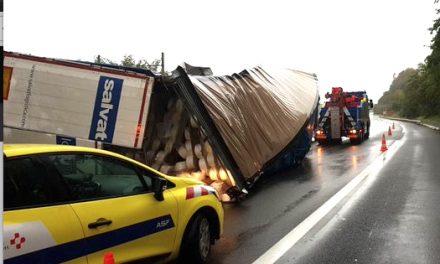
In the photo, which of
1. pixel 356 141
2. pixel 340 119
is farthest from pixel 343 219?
pixel 340 119

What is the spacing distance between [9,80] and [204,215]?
568 centimetres

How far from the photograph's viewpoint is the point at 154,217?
4.93 m

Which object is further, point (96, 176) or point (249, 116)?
point (249, 116)

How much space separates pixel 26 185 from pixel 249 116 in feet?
26.6

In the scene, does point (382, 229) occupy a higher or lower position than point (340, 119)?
lower

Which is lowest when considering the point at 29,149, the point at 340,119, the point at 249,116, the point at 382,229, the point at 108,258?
the point at 108,258

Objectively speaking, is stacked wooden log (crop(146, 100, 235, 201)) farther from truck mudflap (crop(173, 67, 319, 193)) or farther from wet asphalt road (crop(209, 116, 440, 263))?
wet asphalt road (crop(209, 116, 440, 263))

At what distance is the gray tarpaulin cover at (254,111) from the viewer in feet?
33.3

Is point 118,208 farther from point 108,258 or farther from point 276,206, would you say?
point 276,206

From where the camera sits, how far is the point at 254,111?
39.8ft

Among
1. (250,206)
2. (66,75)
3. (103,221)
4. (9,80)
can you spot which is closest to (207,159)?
(250,206)

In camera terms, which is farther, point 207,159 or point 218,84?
point 218,84

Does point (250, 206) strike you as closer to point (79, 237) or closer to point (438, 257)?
point (438, 257)

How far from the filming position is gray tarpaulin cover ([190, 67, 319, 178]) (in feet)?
33.3
